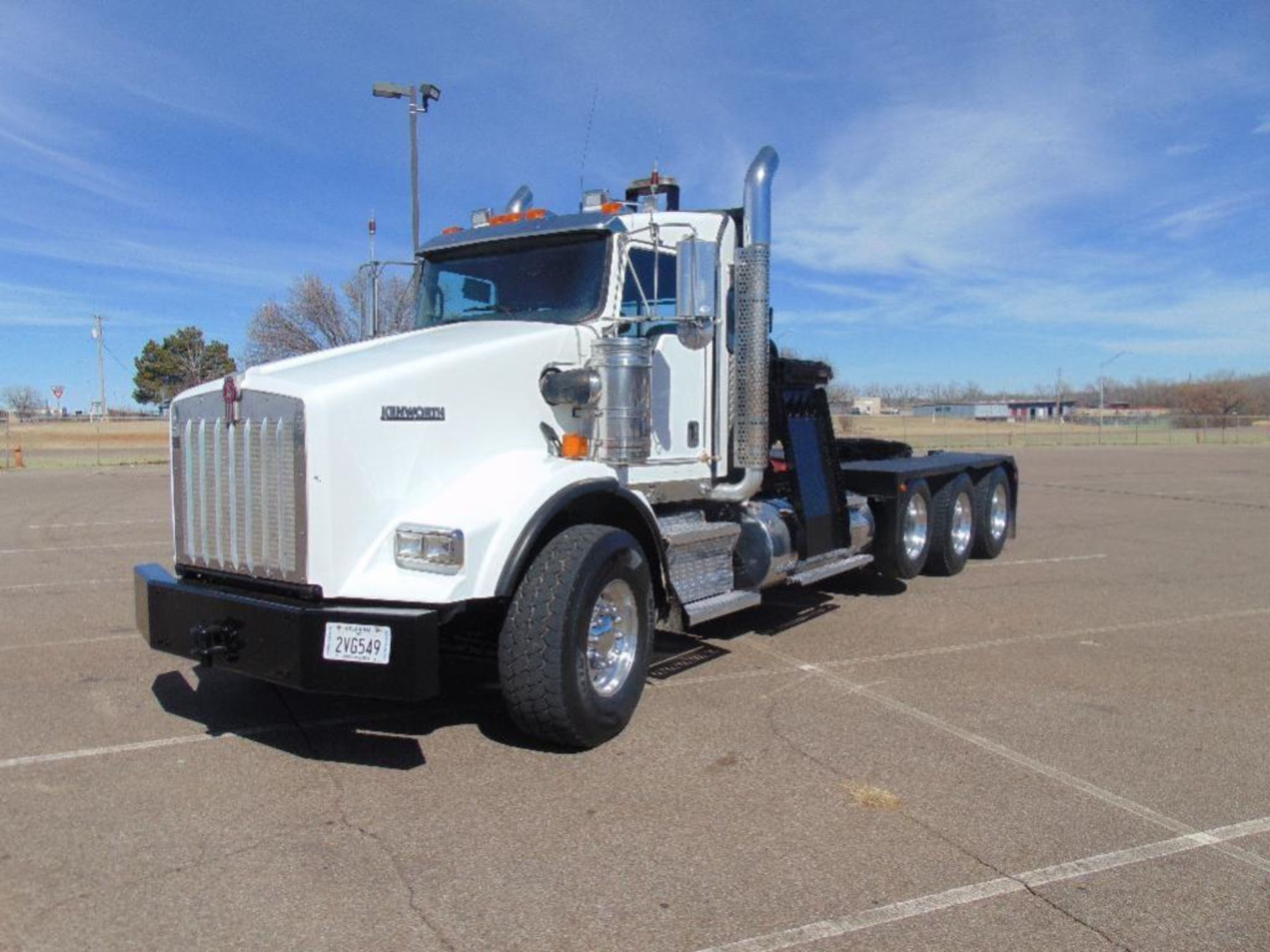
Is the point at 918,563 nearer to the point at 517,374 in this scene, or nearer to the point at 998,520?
the point at 998,520

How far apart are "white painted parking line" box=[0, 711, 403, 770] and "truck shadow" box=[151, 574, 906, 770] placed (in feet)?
0.04

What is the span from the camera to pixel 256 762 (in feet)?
15.4

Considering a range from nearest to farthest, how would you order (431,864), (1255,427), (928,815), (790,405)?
(431,864)
(928,815)
(790,405)
(1255,427)

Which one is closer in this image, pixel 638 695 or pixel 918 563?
pixel 638 695

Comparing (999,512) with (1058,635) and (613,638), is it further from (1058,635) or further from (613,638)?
(613,638)

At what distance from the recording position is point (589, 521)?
17.5 feet

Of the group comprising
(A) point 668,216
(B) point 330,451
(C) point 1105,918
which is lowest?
(C) point 1105,918

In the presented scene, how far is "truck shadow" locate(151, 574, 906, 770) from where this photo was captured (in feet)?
16.2

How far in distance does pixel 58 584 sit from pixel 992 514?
9760 millimetres

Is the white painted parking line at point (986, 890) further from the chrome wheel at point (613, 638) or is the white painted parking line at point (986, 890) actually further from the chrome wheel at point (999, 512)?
the chrome wheel at point (999, 512)

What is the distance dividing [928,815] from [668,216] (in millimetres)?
3895

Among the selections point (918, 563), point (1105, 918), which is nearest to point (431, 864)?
point (1105, 918)

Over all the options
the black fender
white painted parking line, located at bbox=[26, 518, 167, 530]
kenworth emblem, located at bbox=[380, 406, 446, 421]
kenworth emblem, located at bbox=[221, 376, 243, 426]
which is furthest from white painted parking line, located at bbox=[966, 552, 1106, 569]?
white painted parking line, located at bbox=[26, 518, 167, 530]

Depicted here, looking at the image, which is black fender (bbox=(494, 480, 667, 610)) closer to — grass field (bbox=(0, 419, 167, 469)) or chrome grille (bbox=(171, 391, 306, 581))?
chrome grille (bbox=(171, 391, 306, 581))
